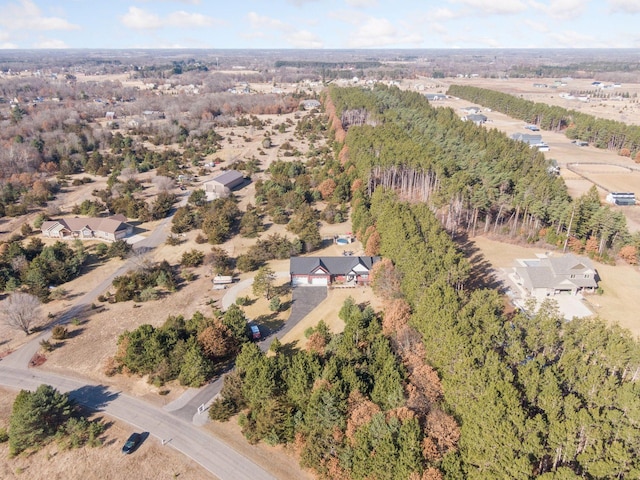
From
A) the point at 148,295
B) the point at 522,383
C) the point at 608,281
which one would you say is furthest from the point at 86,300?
the point at 608,281

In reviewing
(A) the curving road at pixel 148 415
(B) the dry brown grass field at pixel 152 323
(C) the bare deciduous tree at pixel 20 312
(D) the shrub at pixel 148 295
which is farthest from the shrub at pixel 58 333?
(D) the shrub at pixel 148 295

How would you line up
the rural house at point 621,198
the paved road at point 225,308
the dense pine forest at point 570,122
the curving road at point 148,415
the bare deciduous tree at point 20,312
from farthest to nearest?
the dense pine forest at point 570,122
the rural house at point 621,198
the bare deciduous tree at point 20,312
the paved road at point 225,308
the curving road at point 148,415

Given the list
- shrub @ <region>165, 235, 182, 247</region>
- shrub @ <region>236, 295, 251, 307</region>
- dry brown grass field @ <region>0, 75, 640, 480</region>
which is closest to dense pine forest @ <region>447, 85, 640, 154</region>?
dry brown grass field @ <region>0, 75, 640, 480</region>

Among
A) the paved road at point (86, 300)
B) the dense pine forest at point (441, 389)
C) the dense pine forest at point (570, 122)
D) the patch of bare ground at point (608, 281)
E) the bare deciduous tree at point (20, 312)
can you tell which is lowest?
the paved road at point (86, 300)

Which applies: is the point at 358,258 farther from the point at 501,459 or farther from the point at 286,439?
the point at 501,459

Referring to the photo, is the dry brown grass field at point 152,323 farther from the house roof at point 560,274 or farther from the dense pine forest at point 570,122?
the dense pine forest at point 570,122

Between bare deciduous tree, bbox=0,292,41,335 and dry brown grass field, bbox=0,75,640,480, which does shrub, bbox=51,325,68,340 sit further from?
bare deciduous tree, bbox=0,292,41,335

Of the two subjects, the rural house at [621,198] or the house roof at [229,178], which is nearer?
the rural house at [621,198]
